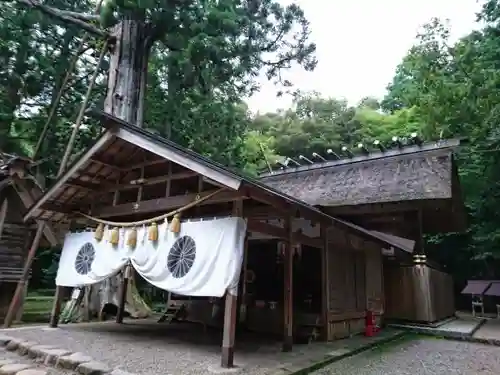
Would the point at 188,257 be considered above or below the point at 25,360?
above

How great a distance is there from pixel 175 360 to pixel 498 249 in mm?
13328

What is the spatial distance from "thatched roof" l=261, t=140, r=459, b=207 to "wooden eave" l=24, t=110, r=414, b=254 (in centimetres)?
218

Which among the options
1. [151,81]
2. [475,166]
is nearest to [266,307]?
[151,81]

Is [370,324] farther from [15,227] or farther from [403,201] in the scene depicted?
[15,227]

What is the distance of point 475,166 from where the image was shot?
14641mm

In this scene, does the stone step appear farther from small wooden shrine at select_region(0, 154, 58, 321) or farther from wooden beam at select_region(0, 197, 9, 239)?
wooden beam at select_region(0, 197, 9, 239)

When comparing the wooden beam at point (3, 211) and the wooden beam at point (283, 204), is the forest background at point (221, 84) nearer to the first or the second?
the wooden beam at point (3, 211)

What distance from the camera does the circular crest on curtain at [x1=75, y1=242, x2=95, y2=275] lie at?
6.83 m

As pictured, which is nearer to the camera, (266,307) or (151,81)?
(266,307)

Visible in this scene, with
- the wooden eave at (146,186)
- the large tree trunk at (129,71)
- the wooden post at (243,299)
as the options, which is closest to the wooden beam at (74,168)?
the wooden eave at (146,186)

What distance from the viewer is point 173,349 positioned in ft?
18.3

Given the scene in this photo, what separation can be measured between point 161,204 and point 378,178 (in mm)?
7468

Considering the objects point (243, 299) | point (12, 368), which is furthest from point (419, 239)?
point (12, 368)

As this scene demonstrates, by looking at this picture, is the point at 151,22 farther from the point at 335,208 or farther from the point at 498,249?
the point at 498,249
